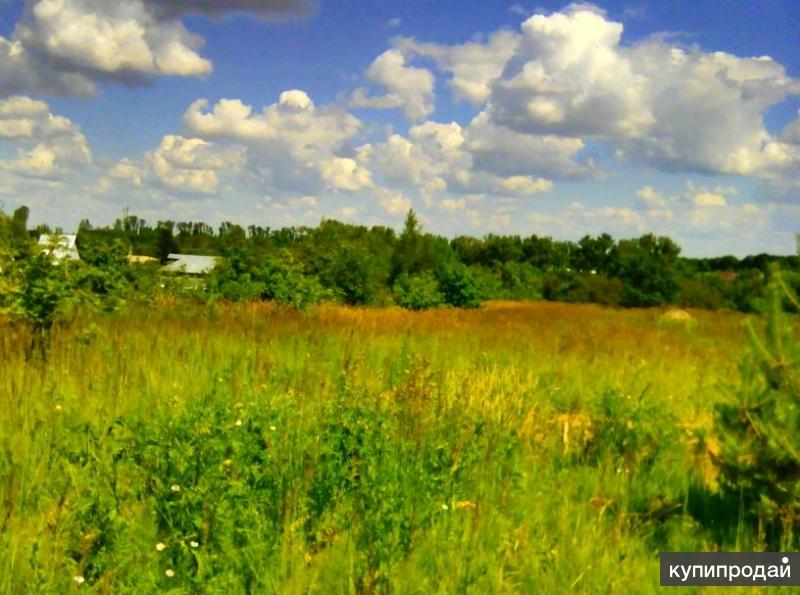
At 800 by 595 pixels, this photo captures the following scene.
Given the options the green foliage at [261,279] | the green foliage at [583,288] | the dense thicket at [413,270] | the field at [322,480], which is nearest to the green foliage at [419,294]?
the dense thicket at [413,270]

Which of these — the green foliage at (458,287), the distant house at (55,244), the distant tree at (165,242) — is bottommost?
the green foliage at (458,287)

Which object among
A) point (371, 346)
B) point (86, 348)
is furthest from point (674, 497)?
point (86, 348)

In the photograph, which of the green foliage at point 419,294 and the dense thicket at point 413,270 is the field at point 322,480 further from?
the green foliage at point 419,294

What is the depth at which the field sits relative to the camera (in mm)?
2816

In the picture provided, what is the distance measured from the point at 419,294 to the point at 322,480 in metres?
20.3

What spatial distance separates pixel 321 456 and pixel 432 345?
483cm

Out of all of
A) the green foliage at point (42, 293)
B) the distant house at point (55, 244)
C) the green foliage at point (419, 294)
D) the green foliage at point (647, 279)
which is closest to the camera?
the green foliage at point (42, 293)

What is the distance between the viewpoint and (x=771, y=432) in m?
3.50

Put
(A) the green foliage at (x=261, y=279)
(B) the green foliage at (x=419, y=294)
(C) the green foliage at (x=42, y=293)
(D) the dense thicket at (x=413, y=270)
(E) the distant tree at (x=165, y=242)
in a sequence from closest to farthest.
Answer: (C) the green foliage at (x=42, y=293) → (D) the dense thicket at (x=413, y=270) → (A) the green foliage at (x=261, y=279) → (B) the green foliage at (x=419, y=294) → (E) the distant tree at (x=165, y=242)

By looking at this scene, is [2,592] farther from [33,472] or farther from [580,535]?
[580,535]

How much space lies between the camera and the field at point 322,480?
2.82 meters

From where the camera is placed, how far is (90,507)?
297 cm

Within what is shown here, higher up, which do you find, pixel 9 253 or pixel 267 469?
pixel 9 253

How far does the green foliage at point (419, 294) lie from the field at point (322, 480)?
16950 millimetres
